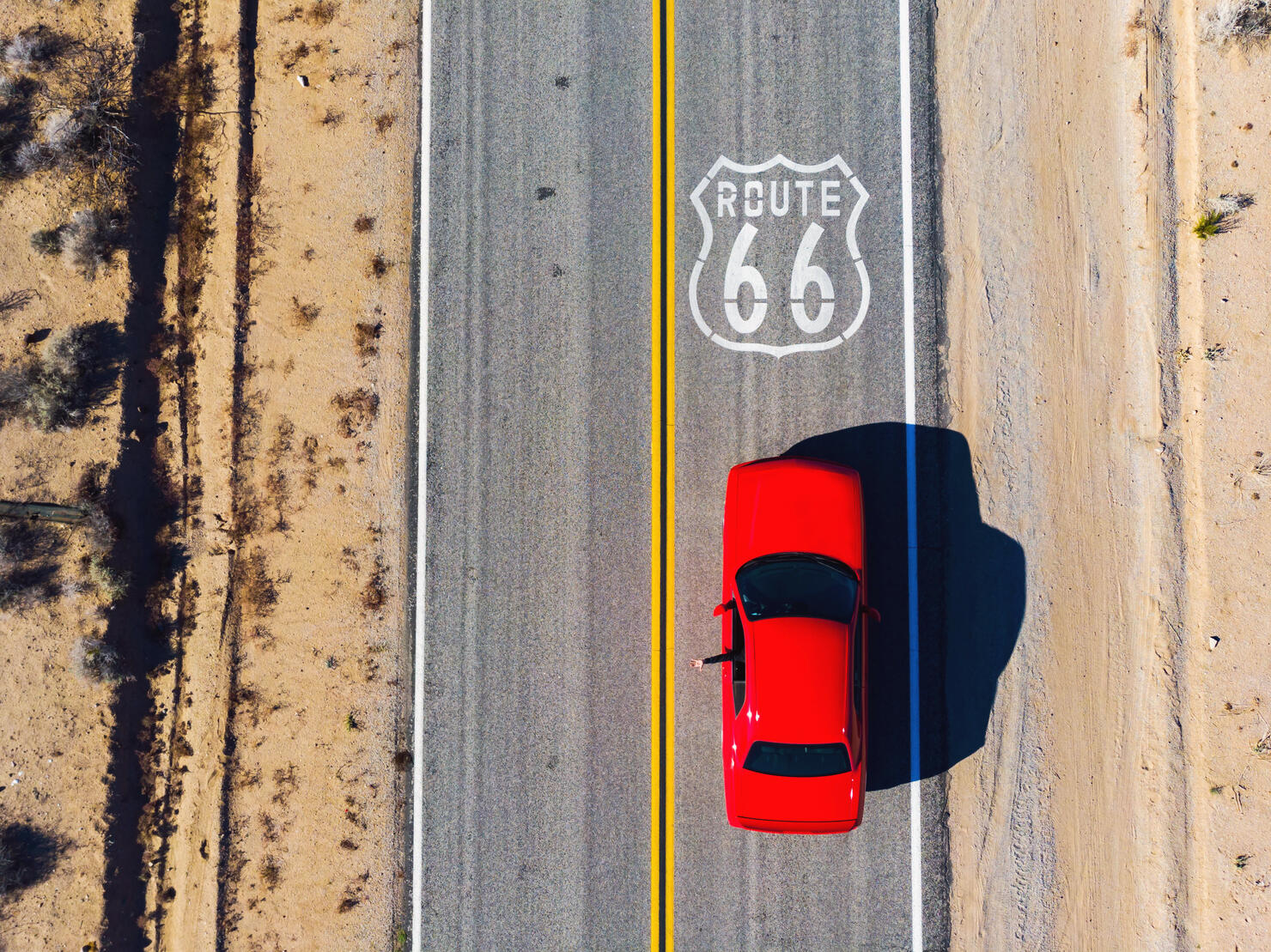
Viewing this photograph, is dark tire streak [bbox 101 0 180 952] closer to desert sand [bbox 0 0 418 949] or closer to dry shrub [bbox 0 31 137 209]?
desert sand [bbox 0 0 418 949]

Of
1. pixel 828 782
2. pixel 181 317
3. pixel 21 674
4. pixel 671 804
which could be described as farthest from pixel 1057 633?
pixel 21 674

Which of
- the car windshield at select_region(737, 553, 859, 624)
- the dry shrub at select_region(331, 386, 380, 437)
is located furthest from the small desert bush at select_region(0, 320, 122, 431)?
the car windshield at select_region(737, 553, 859, 624)

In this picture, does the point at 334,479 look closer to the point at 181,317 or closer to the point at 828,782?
A: the point at 181,317

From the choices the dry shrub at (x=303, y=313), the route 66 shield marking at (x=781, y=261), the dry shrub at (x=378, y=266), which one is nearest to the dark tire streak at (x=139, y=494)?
the dry shrub at (x=303, y=313)

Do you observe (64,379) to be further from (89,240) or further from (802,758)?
(802,758)

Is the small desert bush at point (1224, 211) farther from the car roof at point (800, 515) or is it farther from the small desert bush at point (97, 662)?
the small desert bush at point (97, 662)

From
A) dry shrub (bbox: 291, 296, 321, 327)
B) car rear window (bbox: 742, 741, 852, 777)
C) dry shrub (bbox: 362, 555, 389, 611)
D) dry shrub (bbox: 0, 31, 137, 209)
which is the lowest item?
car rear window (bbox: 742, 741, 852, 777)

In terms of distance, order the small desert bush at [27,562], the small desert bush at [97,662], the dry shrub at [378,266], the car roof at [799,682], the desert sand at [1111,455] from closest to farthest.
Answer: the car roof at [799,682] < the desert sand at [1111,455] < the small desert bush at [97,662] < the small desert bush at [27,562] < the dry shrub at [378,266]
